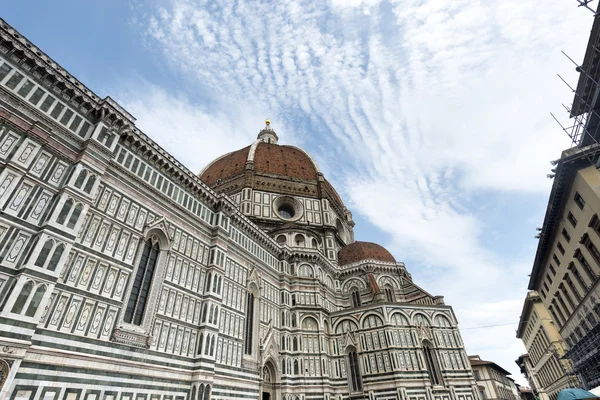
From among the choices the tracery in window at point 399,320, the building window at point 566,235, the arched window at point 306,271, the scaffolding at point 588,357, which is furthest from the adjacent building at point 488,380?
the building window at point 566,235

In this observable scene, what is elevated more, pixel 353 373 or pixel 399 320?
pixel 399 320

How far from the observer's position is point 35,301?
11891 millimetres

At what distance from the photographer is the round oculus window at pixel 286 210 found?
39.4 m

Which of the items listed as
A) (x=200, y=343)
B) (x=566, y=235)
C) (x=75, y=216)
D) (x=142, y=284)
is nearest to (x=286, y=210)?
(x=200, y=343)

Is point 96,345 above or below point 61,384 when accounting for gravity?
above

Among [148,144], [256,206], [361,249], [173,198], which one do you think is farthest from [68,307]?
[361,249]

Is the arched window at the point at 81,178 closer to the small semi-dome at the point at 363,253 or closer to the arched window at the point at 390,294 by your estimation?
the small semi-dome at the point at 363,253

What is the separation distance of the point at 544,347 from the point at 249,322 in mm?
37958

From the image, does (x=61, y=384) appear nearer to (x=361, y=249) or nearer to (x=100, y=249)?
(x=100, y=249)

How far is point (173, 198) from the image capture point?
66.8 ft

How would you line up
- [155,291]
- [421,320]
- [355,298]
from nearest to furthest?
[155,291] < [421,320] < [355,298]

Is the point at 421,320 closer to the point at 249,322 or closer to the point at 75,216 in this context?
the point at 249,322

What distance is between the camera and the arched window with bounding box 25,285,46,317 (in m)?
11.6

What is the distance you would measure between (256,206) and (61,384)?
85.8 feet
